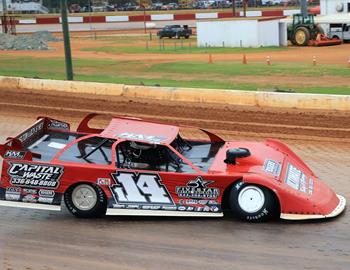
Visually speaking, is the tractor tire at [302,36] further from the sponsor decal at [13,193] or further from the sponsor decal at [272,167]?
the sponsor decal at [13,193]

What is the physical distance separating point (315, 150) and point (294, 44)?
2887 centimetres

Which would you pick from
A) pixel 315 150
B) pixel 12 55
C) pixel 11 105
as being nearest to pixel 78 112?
pixel 11 105

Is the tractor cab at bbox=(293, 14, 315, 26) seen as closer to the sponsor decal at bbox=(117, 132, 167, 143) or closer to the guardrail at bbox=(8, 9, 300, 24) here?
the guardrail at bbox=(8, 9, 300, 24)

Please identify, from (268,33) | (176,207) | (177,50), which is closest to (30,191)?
(176,207)

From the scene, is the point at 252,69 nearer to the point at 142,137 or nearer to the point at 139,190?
the point at 142,137

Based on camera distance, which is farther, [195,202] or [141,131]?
[141,131]

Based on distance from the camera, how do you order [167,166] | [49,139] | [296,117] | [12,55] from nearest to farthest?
[167,166], [49,139], [296,117], [12,55]

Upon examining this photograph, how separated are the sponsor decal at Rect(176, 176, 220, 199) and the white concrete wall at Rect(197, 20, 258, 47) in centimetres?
3153

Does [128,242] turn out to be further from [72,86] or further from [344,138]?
[72,86]

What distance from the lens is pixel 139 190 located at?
8641 mm

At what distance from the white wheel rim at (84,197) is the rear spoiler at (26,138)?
0.82 meters

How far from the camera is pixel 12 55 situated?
3706cm

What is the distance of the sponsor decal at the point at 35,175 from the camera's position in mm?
8828

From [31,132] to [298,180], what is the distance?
3.90m
